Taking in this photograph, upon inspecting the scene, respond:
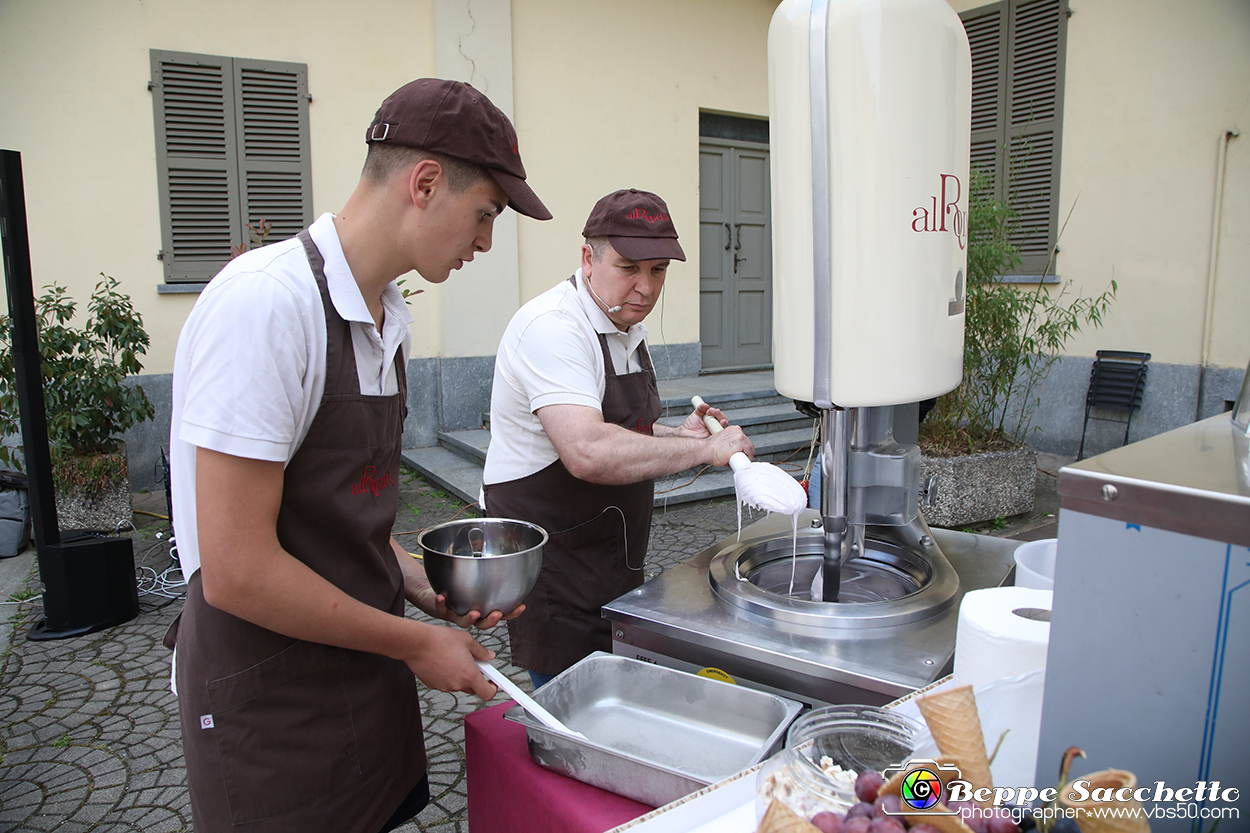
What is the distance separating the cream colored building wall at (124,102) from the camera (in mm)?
5484

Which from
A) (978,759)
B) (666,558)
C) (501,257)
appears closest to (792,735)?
(978,759)

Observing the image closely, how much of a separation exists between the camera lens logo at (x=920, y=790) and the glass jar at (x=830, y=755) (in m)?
0.10

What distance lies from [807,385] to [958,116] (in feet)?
1.54

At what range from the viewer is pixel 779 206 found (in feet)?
4.11

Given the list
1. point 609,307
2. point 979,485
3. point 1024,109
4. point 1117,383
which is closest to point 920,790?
point 609,307

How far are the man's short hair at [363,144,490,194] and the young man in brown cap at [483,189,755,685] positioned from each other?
2.00ft

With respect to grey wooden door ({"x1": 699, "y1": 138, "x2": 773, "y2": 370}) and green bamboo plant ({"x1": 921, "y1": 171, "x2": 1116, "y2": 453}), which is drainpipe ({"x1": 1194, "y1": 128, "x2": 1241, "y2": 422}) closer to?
green bamboo plant ({"x1": 921, "y1": 171, "x2": 1116, "y2": 453})

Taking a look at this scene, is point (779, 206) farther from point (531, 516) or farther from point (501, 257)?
point (501, 257)

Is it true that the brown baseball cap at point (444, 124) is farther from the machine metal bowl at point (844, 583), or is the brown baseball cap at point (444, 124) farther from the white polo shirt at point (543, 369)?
the machine metal bowl at point (844, 583)

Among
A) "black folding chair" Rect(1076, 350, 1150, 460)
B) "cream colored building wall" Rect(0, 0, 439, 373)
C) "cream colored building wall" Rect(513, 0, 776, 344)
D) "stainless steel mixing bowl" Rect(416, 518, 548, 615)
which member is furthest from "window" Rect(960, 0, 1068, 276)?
"stainless steel mixing bowl" Rect(416, 518, 548, 615)

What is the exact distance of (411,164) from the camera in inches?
→ 49.6

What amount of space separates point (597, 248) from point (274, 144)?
515 cm

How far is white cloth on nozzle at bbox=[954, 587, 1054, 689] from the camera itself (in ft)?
2.77

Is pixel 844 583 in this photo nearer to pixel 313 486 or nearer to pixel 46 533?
pixel 313 486
